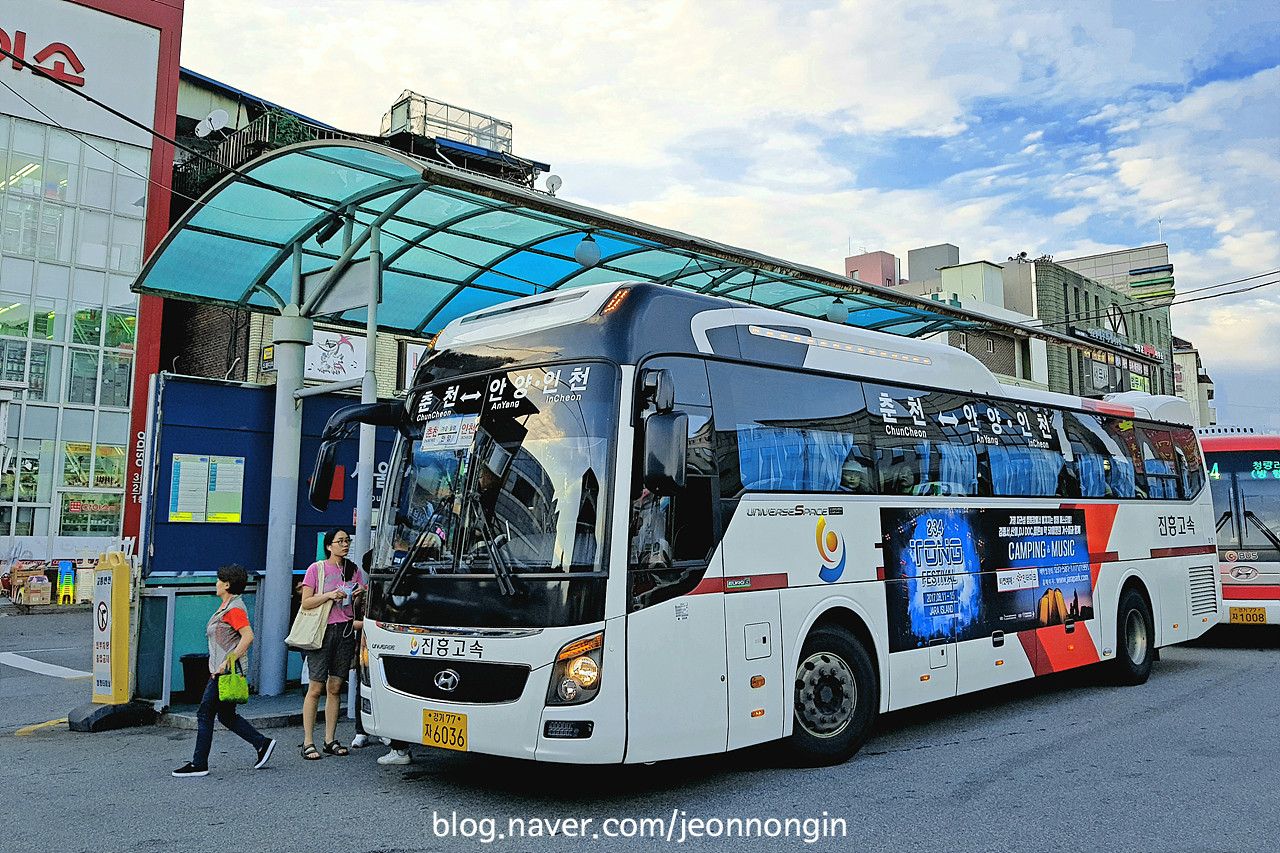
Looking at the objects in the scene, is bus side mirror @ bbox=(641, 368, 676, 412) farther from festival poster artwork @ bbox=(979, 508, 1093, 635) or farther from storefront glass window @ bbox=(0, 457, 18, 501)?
storefront glass window @ bbox=(0, 457, 18, 501)

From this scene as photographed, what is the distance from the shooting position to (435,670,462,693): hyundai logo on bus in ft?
20.9

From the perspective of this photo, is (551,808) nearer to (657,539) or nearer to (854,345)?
(657,539)

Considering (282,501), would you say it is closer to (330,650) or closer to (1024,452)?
(330,650)

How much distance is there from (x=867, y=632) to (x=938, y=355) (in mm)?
2963

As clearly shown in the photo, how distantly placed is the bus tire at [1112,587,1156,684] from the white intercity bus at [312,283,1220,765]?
185 centimetres

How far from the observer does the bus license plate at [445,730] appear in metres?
6.29

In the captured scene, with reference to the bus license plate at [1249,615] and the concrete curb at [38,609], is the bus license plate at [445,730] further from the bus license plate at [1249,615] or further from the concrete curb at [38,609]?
the concrete curb at [38,609]

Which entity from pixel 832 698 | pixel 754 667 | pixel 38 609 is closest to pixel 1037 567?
pixel 832 698

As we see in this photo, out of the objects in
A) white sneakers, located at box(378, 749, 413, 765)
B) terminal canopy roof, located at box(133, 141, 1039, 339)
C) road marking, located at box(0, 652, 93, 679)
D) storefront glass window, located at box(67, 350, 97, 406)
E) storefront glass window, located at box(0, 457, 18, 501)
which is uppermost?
storefront glass window, located at box(67, 350, 97, 406)

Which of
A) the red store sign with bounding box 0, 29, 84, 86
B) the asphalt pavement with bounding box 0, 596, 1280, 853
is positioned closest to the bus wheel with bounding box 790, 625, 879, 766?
the asphalt pavement with bounding box 0, 596, 1280, 853

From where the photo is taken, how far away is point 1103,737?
28.1 ft

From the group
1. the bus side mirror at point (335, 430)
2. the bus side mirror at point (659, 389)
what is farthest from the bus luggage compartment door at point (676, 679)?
the bus side mirror at point (335, 430)

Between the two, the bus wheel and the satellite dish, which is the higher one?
the satellite dish

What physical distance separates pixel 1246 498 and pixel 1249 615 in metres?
1.70
